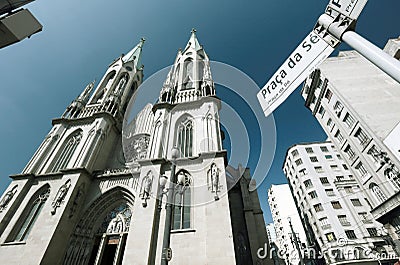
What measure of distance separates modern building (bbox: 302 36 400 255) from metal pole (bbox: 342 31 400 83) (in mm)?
16644

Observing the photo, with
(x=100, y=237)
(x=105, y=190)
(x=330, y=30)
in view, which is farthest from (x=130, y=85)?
(x=330, y=30)

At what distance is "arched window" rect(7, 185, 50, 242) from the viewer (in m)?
11.7

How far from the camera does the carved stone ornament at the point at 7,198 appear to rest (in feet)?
41.5

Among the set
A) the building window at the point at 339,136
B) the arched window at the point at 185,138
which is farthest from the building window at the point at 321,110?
the arched window at the point at 185,138

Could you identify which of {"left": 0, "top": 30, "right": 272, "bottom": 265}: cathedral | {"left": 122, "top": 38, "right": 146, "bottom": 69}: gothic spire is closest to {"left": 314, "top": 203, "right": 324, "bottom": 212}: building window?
{"left": 0, "top": 30, "right": 272, "bottom": 265}: cathedral

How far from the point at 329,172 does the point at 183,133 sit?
3395 centimetres

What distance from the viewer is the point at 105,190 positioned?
13.6 meters

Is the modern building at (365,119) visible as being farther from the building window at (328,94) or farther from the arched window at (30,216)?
the arched window at (30,216)

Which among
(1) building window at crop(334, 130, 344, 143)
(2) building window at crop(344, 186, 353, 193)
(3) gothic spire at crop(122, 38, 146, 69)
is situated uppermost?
(3) gothic spire at crop(122, 38, 146, 69)

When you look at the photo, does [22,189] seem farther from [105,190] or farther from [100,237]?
[100,237]

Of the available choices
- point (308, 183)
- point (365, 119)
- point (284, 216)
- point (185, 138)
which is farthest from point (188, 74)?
point (284, 216)

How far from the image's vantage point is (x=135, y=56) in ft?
104

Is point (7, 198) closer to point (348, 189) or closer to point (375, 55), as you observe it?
→ point (375, 55)

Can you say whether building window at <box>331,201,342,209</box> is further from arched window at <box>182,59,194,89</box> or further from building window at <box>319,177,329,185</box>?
arched window at <box>182,59,194,89</box>
